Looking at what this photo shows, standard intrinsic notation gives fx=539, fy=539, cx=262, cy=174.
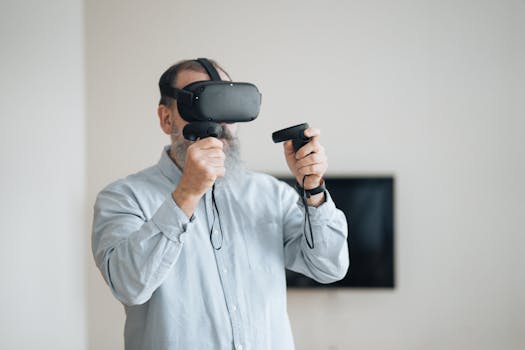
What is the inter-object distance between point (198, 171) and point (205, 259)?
0.26 m

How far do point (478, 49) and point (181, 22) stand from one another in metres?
1.50

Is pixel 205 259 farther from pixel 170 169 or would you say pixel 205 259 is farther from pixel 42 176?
pixel 42 176

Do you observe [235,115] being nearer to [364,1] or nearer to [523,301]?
[364,1]

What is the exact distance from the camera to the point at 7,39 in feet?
5.56

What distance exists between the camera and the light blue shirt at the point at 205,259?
0.98 meters

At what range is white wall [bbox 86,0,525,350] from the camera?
2.68 m

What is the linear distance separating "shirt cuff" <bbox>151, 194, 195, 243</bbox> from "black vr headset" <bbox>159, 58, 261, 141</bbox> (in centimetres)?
15

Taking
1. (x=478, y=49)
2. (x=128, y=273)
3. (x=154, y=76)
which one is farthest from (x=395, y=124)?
(x=128, y=273)

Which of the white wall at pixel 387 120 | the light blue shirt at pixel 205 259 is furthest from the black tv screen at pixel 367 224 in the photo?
the light blue shirt at pixel 205 259

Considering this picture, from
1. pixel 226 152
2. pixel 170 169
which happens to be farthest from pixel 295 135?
pixel 170 169

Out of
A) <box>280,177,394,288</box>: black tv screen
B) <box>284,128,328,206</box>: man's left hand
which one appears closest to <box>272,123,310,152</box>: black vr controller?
<box>284,128,328,206</box>: man's left hand

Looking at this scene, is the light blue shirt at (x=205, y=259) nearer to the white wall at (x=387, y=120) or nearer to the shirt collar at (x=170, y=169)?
the shirt collar at (x=170, y=169)

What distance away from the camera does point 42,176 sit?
2.05 meters

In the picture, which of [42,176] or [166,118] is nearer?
[166,118]
